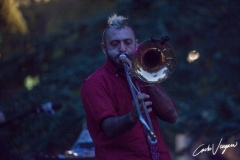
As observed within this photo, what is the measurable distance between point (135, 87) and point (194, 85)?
2.96m

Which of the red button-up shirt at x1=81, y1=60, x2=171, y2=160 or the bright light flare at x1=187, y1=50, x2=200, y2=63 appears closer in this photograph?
the red button-up shirt at x1=81, y1=60, x2=171, y2=160

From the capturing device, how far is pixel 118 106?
8.29 ft

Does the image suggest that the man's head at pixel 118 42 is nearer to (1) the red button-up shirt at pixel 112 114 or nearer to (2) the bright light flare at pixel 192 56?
(1) the red button-up shirt at pixel 112 114

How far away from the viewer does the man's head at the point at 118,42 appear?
8.53 ft

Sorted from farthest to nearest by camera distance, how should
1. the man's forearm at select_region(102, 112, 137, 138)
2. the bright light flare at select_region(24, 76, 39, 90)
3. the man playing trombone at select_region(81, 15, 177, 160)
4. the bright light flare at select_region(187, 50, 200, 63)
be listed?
the bright light flare at select_region(24, 76, 39, 90) → the bright light flare at select_region(187, 50, 200, 63) → the man playing trombone at select_region(81, 15, 177, 160) → the man's forearm at select_region(102, 112, 137, 138)

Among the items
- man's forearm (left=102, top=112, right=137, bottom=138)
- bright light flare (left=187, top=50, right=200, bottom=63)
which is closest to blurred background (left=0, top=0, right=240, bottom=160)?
bright light flare (left=187, top=50, right=200, bottom=63)

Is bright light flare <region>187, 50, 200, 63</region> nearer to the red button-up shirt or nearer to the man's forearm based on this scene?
the red button-up shirt

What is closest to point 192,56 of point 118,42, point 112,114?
point 118,42

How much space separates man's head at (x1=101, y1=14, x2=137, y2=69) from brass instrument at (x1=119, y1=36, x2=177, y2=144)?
49mm

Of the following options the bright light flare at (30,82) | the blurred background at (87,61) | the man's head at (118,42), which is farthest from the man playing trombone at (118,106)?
the bright light flare at (30,82)

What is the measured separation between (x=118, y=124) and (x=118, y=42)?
0.53 metres

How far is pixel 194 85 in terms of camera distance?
17.6ft

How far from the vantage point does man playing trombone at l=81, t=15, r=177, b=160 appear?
243cm

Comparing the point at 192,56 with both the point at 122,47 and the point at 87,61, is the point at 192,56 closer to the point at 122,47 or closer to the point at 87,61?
the point at 87,61
